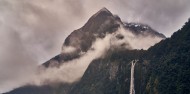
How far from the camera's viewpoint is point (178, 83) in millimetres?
198750

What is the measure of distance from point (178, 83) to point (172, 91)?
537 centimetres

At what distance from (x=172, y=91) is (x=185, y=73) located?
1194cm

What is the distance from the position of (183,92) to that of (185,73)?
1575 cm

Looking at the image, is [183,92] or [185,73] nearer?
[183,92]

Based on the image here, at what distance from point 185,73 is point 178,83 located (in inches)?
263

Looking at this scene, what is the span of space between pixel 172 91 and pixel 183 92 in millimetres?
12529

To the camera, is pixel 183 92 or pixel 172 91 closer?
pixel 183 92

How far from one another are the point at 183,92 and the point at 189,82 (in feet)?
21.6

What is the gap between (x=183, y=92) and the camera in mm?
187250

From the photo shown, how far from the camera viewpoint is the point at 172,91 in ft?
654

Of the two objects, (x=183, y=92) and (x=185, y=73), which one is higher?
(x=185, y=73)

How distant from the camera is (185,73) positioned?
655 ft
